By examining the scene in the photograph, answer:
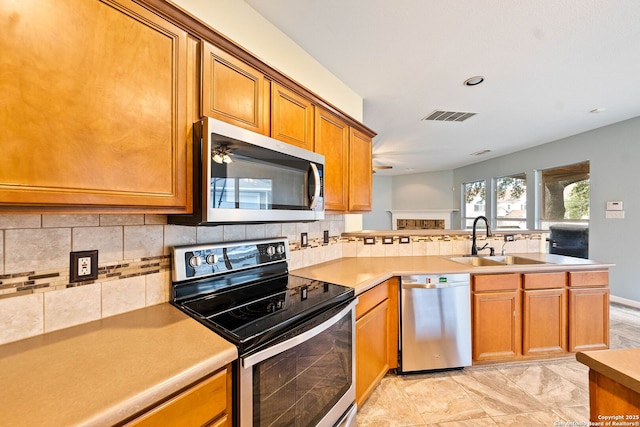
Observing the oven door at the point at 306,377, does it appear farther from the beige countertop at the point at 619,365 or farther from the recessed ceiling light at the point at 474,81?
the recessed ceiling light at the point at 474,81

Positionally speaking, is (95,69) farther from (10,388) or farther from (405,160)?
(405,160)

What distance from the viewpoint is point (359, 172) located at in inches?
90.4

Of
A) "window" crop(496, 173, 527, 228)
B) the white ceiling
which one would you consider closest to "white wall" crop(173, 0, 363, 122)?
the white ceiling

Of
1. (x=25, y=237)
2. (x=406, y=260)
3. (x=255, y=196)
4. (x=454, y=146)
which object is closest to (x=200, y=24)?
(x=255, y=196)

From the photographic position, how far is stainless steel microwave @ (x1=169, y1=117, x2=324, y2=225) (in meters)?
1.08

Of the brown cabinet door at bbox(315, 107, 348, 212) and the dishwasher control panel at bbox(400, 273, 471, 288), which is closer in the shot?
the brown cabinet door at bbox(315, 107, 348, 212)

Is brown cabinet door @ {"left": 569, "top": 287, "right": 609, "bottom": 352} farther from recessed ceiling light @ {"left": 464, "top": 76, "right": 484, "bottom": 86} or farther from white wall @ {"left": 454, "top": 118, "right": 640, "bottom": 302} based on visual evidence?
white wall @ {"left": 454, "top": 118, "right": 640, "bottom": 302}

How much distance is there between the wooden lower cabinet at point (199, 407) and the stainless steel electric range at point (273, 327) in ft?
0.12

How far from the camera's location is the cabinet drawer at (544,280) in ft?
7.34

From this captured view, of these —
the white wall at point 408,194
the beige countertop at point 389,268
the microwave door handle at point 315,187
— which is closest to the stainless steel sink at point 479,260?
the beige countertop at point 389,268

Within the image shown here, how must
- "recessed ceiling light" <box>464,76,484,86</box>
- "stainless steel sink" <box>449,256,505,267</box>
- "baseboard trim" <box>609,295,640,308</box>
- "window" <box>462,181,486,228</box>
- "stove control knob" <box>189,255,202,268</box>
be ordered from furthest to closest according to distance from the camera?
Result: "window" <box>462,181,486,228</box> < "baseboard trim" <box>609,295,640,308</box> < "stainless steel sink" <box>449,256,505,267</box> < "recessed ceiling light" <box>464,76,484,86</box> < "stove control knob" <box>189,255,202,268</box>

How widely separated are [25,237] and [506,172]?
720 centimetres

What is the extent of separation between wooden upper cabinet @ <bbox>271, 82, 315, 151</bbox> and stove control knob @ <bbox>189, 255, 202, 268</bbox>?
0.73 meters

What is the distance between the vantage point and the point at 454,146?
5.22 meters
